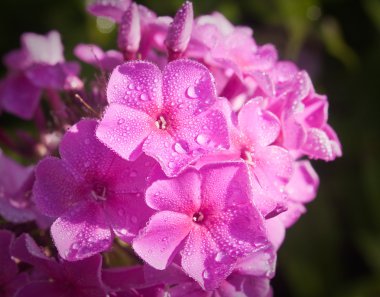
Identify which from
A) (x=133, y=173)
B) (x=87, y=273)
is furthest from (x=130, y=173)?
(x=87, y=273)

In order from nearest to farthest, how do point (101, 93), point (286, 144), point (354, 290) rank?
→ point (286, 144)
point (101, 93)
point (354, 290)

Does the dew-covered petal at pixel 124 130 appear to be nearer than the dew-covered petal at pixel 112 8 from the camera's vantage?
Yes

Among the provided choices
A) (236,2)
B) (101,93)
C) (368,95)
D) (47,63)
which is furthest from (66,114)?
(368,95)

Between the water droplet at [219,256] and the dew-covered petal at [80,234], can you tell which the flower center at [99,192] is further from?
the water droplet at [219,256]

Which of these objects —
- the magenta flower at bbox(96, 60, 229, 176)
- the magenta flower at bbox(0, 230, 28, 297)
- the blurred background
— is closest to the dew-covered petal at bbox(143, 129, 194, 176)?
the magenta flower at bbox(96, 60, 229, 176)

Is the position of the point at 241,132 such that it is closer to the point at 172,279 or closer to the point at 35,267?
the point at 172,279

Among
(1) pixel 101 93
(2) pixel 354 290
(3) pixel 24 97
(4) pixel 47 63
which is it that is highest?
(1) pixel 101 93

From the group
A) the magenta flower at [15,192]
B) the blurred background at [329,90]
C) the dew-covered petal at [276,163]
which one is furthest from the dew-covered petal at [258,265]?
the blurred background at [329,90]
